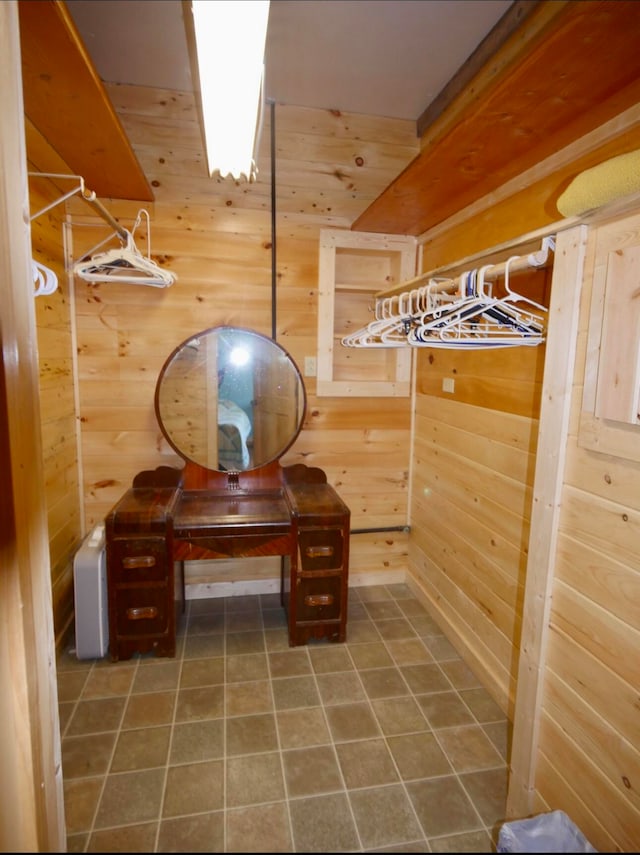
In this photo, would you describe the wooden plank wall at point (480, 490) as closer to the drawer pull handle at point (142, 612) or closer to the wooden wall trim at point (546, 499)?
the wooden wall trim at point (546, 499)

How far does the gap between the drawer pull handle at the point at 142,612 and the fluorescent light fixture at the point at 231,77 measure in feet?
5.72

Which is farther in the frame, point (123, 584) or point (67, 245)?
point (67, 245)

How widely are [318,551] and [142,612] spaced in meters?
0.82

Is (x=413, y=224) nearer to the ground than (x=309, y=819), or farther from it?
farther from it

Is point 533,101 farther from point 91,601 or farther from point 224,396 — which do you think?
point 91,601

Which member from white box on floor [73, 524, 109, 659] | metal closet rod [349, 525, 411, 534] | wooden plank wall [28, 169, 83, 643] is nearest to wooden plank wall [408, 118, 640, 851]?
metal closet rod [349, 525, 411, 534]

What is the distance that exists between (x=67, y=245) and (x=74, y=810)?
2226 millimetres

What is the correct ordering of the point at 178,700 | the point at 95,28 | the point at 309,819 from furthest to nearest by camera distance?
the point at 178,700, the point at 309,819, the point at 95,28

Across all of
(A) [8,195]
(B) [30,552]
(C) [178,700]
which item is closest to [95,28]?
(A) [8,195]

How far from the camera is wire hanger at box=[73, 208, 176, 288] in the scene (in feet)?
6.32

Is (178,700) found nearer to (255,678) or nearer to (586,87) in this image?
(255,678)

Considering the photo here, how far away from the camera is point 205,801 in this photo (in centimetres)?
135

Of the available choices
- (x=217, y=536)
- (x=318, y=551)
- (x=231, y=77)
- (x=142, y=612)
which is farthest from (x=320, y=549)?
(x=231, y=77)

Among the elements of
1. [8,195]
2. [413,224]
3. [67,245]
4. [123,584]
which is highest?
[413,224]
